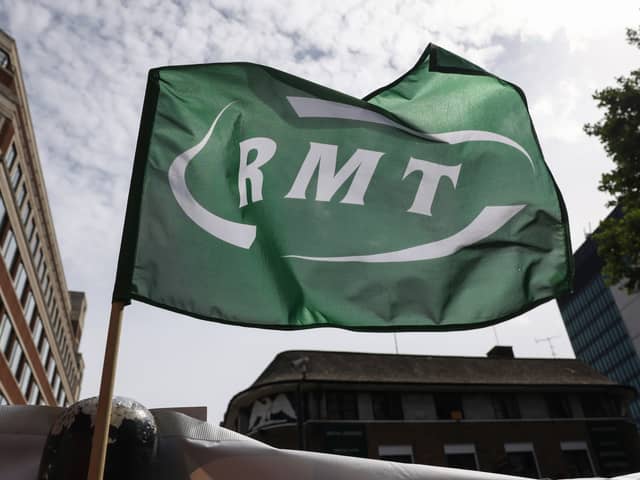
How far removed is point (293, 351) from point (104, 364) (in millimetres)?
28585

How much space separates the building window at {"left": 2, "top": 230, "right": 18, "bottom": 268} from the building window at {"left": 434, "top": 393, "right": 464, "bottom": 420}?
81.3 ft

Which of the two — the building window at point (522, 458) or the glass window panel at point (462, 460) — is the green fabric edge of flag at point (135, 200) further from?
the building window at point (522, 458)

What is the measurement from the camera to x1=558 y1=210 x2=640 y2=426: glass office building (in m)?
81.9

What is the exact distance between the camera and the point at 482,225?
12.5 feet

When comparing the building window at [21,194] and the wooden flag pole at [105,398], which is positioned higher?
the building window at [21,194]

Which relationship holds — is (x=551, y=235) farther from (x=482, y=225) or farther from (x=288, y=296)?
(x=288, y=296)

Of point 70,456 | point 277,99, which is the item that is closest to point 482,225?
point 277,99

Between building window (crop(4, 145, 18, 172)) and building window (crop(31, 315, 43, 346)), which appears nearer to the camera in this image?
building window (crop(4, 145, 18, 172))

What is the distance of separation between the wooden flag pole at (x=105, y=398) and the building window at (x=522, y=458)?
→ 95.7 ft

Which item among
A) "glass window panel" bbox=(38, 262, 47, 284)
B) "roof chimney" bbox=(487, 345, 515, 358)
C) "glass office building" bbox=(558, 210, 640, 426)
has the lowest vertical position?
"roof chimney" bbox=(487, 345, 515, 358)

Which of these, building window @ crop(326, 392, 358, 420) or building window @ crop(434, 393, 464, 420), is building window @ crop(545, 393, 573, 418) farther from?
building window @ crop(326, 392, 358, 420)

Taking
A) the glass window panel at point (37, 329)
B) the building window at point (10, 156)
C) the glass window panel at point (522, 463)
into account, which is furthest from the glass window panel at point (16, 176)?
the glass window panel at point (522, 463)

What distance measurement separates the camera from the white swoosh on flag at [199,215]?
128 inches

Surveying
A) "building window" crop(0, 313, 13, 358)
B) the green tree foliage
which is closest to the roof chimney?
the green tree foliage
